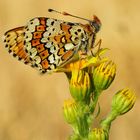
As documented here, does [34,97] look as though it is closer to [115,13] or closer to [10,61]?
[10,61]

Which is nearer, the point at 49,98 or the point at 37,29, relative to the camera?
the point at 37,29

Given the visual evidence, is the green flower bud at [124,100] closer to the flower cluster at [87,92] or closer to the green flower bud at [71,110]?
the flower cluster at [87,92]

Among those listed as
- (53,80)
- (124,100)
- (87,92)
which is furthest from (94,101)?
(53,80)

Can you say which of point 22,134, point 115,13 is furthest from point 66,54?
point 115,13

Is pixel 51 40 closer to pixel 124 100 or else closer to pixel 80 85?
pixel 80 85

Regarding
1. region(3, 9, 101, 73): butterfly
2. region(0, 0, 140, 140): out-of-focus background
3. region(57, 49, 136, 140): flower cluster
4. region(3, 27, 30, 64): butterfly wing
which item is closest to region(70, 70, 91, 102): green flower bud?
region(57, 49, 136, 140): flower cluster

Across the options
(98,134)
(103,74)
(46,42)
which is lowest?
(98,134)

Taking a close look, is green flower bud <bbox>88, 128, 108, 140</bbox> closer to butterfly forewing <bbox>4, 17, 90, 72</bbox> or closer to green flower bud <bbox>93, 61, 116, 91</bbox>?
green flower bud <bbox>93, 61, 116, 91</bbox>
